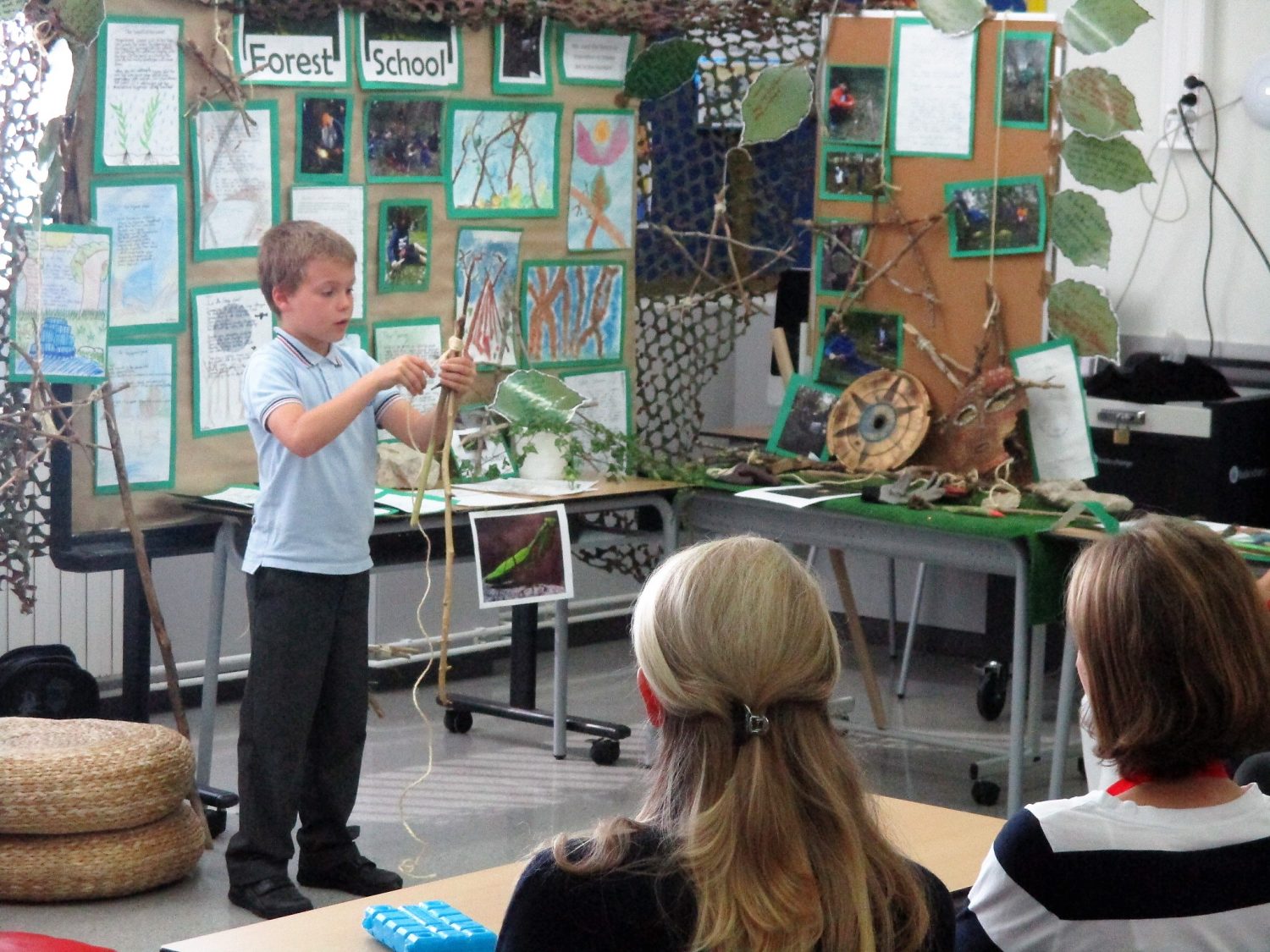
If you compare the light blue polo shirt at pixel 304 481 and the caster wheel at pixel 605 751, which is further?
the caster wheel at pixel 605 751

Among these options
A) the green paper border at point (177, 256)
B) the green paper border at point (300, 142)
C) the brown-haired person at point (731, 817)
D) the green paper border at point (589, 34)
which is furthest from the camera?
the green paper border at point (589, 34)

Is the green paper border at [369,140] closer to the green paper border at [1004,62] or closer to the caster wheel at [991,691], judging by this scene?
the green paper border at [1004,62]

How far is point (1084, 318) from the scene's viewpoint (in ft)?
14.2

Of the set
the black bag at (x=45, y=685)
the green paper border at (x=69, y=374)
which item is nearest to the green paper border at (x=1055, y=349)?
the green paper border at (x=69, y=374)

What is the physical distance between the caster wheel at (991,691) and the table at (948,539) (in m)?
0.76

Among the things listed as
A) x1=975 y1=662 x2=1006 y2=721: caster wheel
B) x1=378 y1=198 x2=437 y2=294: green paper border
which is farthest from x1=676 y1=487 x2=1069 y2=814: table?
x1=378 y1=198 x2=437 y2=294: green paper border

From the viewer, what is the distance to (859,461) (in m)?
4.54

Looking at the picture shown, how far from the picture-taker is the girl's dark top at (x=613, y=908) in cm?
130

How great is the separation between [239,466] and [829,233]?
173 cm

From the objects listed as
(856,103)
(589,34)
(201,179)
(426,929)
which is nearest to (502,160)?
(589,34)

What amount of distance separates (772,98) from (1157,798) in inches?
130

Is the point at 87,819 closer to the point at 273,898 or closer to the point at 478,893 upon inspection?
the point at 273,898

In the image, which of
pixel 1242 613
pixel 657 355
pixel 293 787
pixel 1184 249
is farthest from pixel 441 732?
pixel 1242 613

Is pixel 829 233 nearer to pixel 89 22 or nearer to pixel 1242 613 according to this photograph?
pixel 89 22
